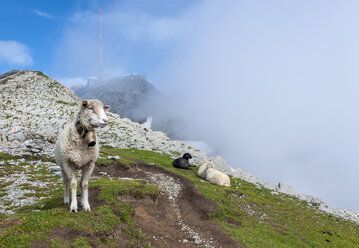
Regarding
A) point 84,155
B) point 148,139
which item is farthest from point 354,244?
point 148,139

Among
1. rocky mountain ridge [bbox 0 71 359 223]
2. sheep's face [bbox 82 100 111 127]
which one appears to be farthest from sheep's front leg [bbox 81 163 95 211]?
rocky mountain ridge [bbox 0 71 359 223]

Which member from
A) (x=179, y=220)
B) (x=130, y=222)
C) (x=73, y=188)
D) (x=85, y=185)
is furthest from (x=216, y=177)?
(x=73, y=188)

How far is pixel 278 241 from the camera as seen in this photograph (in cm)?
1438

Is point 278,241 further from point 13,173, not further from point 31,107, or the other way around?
point 31,107

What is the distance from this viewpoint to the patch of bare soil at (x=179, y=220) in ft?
42.1

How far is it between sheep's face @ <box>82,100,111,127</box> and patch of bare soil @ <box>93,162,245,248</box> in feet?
19.5

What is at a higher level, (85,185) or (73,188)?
(85,185)

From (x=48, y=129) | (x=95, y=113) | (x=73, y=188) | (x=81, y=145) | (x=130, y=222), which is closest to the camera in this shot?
(x=95, y=113)

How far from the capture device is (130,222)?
38.0 ft

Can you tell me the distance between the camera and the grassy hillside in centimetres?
760

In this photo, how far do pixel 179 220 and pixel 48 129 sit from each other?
33616 millimetres

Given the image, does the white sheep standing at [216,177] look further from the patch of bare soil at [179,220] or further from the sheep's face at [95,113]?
the sheep's face at [95,113]

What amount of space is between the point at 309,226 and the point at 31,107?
6426cm

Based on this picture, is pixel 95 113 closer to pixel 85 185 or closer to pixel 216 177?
pixel 85 185
